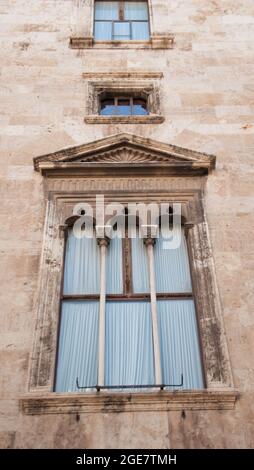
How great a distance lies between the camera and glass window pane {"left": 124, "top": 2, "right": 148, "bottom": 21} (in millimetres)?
16141

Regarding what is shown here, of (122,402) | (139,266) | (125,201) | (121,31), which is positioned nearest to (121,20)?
(121,31)

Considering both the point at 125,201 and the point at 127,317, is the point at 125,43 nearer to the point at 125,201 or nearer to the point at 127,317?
the point at 125,201

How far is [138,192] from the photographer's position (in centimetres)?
1115

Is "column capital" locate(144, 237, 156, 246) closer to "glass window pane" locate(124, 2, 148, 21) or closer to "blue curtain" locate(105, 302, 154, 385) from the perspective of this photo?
"blue curtain" locate(105, 302, 154, 385)

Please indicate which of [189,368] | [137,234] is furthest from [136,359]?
[137,234]

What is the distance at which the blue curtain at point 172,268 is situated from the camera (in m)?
10.0

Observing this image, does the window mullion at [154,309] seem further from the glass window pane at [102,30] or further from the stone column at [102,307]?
the glass window pane at [102,30]

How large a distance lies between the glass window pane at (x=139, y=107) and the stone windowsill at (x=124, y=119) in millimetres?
604

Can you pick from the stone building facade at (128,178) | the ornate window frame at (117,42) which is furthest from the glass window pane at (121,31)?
the stone building facade at (128,178)

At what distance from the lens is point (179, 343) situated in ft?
30.4

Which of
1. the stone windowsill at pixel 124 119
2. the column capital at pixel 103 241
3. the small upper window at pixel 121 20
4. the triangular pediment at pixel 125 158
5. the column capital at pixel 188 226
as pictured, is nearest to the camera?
the column capital at pixel 103 241
